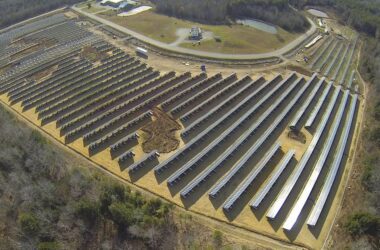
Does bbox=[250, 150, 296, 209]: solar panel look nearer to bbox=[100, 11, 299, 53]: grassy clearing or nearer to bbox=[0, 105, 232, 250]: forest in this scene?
bbox=[0, 105, 232, 250]: forest

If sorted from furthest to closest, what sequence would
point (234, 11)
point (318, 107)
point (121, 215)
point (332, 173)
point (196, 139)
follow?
point (234, 11) → point (318, 107) → point (196, 139) → point (332, 173) → point (121, 215)

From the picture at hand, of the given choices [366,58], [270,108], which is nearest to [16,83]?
[270,108]

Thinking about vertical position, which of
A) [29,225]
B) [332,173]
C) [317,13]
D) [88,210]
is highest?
[317,13]

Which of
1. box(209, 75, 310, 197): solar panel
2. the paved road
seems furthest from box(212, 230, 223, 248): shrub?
the paved road

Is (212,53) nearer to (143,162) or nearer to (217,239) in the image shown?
(143,162)

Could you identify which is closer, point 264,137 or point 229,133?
point 264,137

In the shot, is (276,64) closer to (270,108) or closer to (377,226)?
(270,108)

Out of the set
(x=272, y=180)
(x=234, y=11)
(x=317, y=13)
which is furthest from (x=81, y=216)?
(x=317, y=13)

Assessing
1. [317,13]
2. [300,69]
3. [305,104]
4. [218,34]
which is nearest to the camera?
[305,104]
